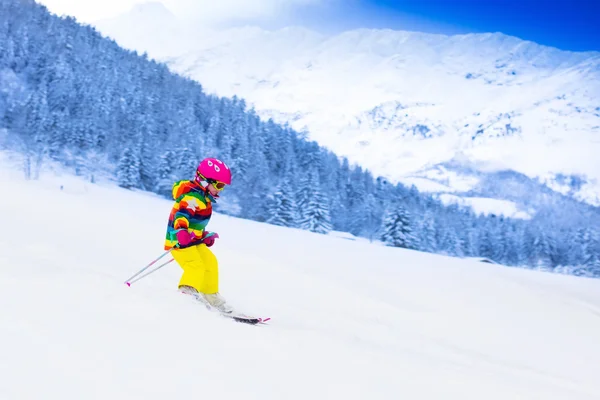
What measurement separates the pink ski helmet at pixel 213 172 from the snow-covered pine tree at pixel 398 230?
40.6m

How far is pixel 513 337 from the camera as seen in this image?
8438mm

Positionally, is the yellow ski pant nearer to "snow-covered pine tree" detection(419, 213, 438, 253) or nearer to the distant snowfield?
the distant snowfield

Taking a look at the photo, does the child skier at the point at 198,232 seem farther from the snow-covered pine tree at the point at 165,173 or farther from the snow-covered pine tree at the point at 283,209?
the snow-covered pine tree at the point at 165,173

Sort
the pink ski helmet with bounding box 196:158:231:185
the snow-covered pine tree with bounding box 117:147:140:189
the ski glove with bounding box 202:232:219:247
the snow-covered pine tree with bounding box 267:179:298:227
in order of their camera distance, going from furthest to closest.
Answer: the snow-covered pine tree with bounding box 117:147:140:189 → the snow-covered pine tree with bounding box 267:179:298:227 → the ski glove with bounding box 202:232:219:247 → the pink ski helmet with bounding box 196:158:231:185

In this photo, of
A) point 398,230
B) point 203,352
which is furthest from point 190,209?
point 398,230

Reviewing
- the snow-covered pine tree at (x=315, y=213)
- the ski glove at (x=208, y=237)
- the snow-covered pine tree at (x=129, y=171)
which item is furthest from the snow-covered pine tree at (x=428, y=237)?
the ski glove at (x=208, y=237)

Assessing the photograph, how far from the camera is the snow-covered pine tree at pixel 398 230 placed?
4388 centimetres

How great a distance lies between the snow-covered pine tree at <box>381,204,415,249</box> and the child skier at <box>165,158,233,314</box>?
40509 millimetres

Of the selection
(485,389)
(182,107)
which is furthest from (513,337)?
(182,107)

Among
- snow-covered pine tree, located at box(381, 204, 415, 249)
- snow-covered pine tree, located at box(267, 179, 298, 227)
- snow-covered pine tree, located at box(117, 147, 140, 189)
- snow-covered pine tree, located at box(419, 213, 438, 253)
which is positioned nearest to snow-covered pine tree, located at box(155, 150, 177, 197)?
snow-covered pine tree, located at box(117, 147, 140, 189)

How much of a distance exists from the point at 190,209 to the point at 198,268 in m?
0.62

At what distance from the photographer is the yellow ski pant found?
446cm

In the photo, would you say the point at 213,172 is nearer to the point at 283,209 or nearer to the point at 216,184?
the point at 216,184

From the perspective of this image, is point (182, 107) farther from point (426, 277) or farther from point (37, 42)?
point (426, 277)
